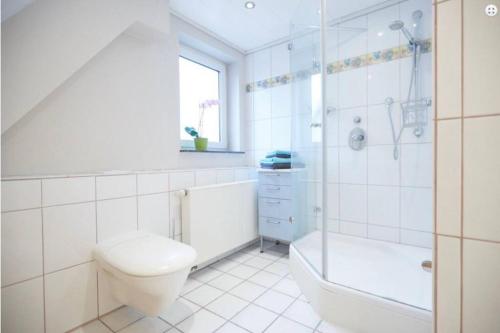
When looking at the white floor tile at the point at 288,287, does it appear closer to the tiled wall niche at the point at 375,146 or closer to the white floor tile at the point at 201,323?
the white floor tile at the point at 201,323

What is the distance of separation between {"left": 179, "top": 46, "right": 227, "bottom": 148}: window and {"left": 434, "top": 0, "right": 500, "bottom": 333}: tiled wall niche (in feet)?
5.95

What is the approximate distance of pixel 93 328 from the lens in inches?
48.1

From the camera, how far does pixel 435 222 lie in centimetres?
60

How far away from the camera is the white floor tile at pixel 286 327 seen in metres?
1.17

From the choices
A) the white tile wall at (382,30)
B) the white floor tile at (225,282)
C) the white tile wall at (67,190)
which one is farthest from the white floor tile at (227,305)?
the white tile wall at (382,30)

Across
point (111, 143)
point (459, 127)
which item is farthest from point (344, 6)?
point (111, 143)

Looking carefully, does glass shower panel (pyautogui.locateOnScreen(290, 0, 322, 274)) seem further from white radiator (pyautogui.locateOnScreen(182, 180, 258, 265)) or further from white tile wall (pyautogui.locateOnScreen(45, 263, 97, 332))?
white tile wall (pyautogui.locateOnScreen(45, 263, 97, 332))

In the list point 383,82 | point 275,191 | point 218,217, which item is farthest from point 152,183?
point 383,82

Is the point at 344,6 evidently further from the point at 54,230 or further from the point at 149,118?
the point at 54,230

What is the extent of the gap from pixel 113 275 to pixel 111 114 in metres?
0.95

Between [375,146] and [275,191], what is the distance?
902 millimetres

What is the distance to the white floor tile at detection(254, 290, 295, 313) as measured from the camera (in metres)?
1.37

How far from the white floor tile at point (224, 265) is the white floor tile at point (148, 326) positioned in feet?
2.13

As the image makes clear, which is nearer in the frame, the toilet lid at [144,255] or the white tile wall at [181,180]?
the toilet lid at [144,255]
